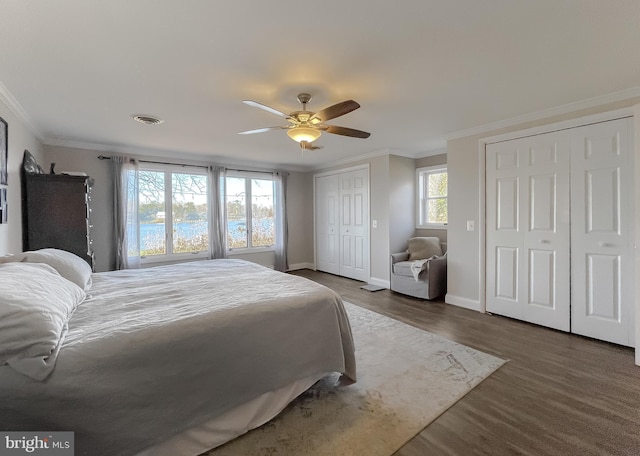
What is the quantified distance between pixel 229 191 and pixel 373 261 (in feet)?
10.0

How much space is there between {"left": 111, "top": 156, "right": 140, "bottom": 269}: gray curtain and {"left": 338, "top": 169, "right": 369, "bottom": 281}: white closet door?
3631 mm

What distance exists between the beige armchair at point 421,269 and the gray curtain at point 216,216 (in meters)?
3.13

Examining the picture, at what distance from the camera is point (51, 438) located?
115 cm

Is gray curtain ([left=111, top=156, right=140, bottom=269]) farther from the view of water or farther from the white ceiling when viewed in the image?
the white ceiling

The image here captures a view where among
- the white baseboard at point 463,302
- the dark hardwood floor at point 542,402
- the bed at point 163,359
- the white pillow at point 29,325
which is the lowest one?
the dark hardwood floor at point 542,402

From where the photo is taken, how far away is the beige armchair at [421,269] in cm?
423

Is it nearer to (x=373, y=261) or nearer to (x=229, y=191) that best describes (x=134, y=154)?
(x=229, y=191)

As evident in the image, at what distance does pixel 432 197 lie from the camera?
5.18m

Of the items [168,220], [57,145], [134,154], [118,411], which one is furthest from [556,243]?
[57,145]

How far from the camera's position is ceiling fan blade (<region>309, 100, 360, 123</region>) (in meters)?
2.13

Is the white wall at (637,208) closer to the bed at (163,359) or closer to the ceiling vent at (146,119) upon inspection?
the bed at (163,359)

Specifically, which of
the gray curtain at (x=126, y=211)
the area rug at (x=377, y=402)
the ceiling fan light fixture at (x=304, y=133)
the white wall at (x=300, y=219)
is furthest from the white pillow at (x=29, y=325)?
the white wall at (x=300, y=219)

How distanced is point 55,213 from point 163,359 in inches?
112

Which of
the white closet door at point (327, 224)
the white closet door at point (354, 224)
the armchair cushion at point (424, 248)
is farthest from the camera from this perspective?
the white closet door at point (327, 224)
